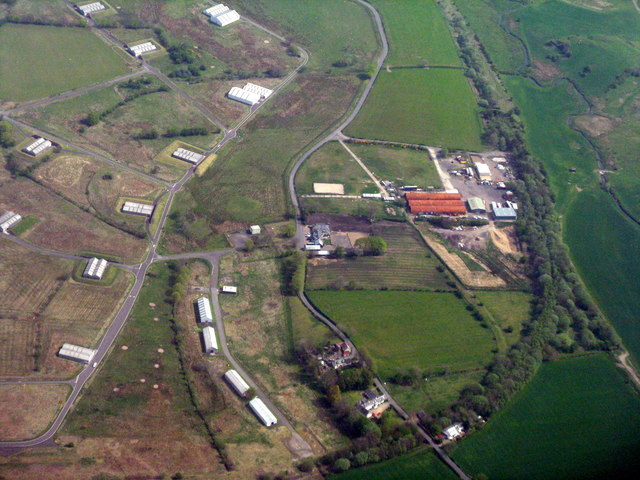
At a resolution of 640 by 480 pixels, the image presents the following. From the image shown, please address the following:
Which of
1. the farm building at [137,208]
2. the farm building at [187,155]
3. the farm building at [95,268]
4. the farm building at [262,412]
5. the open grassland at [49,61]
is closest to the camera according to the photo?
the farm building at [262,412]

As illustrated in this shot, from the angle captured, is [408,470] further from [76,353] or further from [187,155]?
[187,155]

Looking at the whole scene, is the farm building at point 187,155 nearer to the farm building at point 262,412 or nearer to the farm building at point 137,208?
the farm building at point 137,208

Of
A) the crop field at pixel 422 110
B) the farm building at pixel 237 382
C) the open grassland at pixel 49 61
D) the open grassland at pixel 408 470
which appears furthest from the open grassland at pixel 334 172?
the open grassland at pixel 408 470

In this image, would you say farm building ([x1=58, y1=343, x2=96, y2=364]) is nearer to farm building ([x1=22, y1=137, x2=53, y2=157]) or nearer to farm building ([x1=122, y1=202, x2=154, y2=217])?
farm building ([x1=122, y1=202, x2=154, y2=217])

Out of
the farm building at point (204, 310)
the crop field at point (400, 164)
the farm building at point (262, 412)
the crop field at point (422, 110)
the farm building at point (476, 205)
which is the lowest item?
the farm building at point (262, 412)

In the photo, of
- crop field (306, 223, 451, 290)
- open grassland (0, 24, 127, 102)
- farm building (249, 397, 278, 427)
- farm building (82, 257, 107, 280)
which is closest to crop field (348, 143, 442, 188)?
crop field (306, 223, 451, 290)

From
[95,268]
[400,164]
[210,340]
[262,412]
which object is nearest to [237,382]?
[262,412]
